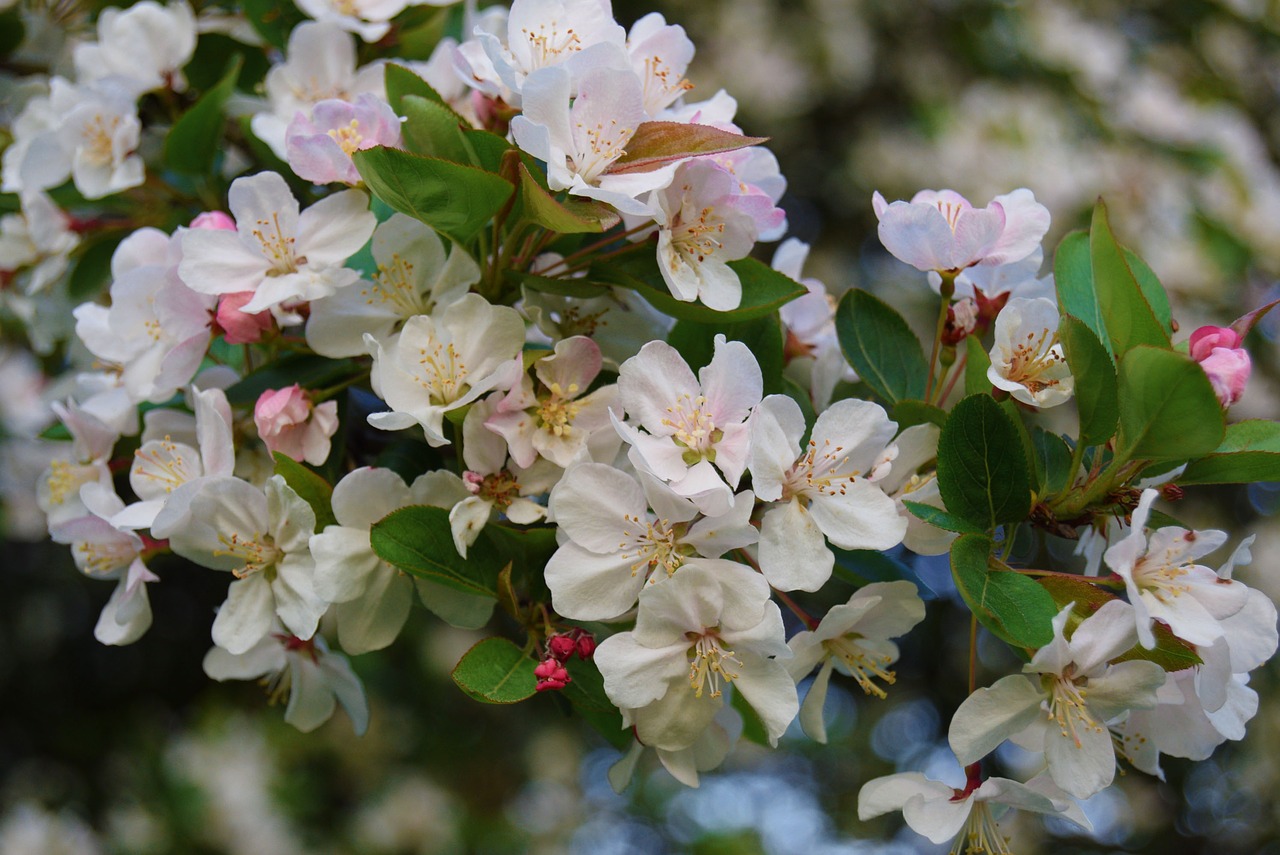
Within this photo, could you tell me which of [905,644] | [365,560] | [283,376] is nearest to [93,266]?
[283,376]

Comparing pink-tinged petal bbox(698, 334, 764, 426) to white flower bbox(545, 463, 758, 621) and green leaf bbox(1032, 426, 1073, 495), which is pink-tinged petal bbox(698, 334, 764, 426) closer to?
white flower bbox(545, 463, 758, 621)

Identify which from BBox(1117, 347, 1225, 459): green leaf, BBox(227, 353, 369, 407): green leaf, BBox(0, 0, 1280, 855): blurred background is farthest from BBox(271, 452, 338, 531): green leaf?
BBox(0, 0, 1280, 855): blurred background

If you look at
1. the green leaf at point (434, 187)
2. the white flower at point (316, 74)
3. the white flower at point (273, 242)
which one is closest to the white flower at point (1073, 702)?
the green leaf at point (434, 187)

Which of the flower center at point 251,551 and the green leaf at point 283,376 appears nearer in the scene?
the flower center at point 251,551

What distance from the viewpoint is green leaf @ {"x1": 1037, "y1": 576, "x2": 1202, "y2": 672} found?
0.83 m

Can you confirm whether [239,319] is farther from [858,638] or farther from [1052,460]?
[1052,460]

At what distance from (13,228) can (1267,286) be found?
3758 mm

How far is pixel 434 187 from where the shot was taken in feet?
2.91

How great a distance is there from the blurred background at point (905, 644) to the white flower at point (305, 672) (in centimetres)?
203

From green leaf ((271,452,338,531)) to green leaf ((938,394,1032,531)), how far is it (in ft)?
1.76

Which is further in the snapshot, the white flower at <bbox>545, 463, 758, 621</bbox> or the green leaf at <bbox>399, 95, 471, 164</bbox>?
the green leaf at <bbox>399, 95, 471, 164</bbox>

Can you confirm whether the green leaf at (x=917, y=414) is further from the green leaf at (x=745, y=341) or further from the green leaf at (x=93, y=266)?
the green leaf at (x=93, y=266)

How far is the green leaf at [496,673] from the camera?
0.85 metres

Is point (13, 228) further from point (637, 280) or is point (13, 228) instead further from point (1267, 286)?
point (1267, 286)
